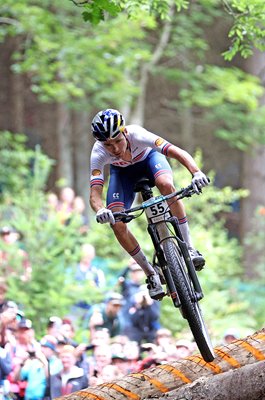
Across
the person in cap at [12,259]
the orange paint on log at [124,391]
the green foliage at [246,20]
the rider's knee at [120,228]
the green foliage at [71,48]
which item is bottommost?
the orange paint on log at [124,391]

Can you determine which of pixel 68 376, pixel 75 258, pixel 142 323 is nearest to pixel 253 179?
pixel 75 258

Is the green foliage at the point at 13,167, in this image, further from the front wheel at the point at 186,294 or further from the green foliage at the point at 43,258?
the front wheel at the point at 186,294

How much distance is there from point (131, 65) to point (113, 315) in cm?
782

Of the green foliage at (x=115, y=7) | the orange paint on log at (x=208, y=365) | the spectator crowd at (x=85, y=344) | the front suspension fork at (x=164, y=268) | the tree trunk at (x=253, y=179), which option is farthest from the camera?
the tree trunk at (x=253, y=179)

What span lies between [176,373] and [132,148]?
7.08 feet

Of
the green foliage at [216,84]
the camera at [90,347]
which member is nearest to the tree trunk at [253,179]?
the green foliage at [216,84]

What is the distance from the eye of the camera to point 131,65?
→ 18781mm

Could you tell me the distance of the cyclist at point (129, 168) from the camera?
7804mm

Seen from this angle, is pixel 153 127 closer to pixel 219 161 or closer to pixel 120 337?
pixel 219 161

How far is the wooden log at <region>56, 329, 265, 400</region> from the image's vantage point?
26.5 feet

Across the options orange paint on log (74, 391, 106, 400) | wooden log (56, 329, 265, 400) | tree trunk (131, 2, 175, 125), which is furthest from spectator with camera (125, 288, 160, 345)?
tree trunk (131, 2, 175, 125)

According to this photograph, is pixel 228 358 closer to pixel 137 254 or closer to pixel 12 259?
pixel 137 254

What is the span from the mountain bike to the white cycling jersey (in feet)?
1.16

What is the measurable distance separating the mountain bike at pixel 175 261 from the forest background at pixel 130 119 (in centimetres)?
212
